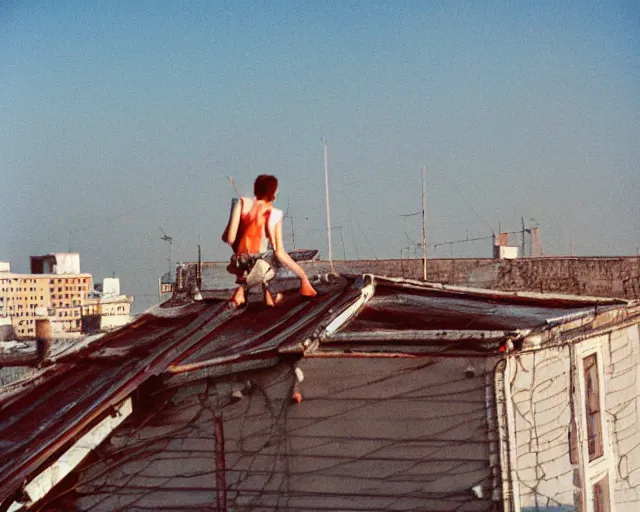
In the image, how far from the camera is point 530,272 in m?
19.4

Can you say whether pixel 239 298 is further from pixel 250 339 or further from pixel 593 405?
pixel 593 405

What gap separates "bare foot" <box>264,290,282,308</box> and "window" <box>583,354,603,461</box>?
2.57 metres

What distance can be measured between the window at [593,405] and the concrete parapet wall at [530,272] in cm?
1058

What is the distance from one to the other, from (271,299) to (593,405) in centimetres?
278

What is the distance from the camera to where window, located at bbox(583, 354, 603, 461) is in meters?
7.25

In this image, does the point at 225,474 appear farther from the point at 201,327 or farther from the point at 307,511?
the point at 201,327

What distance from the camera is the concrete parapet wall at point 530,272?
18219 mm

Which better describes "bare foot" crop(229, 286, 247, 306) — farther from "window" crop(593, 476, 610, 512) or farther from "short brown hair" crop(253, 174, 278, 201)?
"window" crop(593, 476, 610, 512)

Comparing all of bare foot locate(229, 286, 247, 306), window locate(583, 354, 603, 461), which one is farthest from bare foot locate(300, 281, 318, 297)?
window locate(583, 354, 603, 461)

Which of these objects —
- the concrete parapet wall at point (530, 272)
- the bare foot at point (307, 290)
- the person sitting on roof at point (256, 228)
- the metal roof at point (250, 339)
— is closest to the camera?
the metal roof at point (250, 339)

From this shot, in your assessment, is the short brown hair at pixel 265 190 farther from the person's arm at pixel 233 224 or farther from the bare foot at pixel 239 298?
the bare foot at pixel 239 298

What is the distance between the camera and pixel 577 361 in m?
6.84

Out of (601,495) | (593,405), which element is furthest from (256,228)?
(601,495)

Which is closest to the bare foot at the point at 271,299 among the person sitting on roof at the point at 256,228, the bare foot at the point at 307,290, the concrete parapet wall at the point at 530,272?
the bare foot at the point at 307,290
